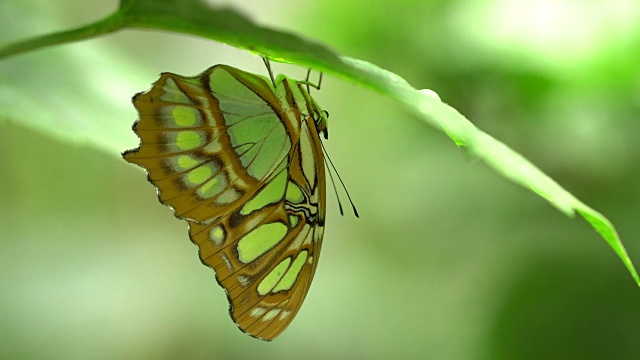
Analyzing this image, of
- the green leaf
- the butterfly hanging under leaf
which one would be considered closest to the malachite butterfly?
the butterfly hanging under leaf

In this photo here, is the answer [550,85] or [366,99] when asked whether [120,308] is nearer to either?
[366,99]

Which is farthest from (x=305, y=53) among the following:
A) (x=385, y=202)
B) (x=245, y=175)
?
(x=385, y=202)

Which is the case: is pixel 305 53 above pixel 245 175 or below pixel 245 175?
below

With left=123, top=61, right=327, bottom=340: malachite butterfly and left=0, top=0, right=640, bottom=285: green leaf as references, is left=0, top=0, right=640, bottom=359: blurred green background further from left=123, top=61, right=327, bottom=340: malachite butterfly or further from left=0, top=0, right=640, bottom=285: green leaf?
left=0, top=0, right=640, bottom=285: green leaf

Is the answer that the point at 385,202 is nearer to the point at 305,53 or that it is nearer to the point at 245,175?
the point at 245,175

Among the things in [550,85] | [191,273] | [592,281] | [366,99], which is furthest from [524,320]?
[191,273]

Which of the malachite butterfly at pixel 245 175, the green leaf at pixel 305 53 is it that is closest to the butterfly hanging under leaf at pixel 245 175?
the malachite butterfly at pixel 245 175

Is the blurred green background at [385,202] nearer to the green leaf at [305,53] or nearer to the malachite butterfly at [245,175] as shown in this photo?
the malachite butterfly at [245,175]
